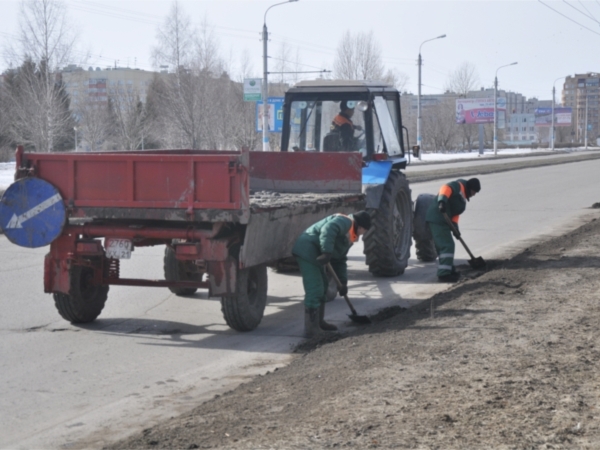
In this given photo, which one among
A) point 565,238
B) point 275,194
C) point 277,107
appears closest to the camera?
point 275,194

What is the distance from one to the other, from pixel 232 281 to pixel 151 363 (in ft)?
3.53

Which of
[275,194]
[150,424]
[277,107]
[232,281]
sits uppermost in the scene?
[277,107]

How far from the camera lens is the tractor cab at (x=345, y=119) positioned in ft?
41.0

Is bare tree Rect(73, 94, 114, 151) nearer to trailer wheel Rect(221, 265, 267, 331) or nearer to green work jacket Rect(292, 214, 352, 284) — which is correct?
trailer wheel Rect(221, 265, 267, 331)

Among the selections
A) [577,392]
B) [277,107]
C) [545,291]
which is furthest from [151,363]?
[277,107]

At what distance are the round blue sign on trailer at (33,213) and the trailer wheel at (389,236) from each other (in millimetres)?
4577

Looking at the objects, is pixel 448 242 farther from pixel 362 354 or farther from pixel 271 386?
pixel 271 386

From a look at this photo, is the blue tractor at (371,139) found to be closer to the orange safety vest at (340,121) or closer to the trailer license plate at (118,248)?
the orange safety vest at (340,121)

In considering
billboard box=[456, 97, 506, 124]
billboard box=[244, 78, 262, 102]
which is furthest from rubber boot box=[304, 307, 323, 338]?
billboard box=[456, 97, 506, 124]

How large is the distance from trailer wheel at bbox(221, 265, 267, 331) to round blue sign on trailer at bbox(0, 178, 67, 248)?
1.67 meters

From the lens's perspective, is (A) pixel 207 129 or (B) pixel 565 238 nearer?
(B) pixel 565 238

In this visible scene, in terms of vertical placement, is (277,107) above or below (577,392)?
above

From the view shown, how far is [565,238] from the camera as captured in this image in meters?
15.2

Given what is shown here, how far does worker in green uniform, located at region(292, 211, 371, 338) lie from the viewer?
813 cm
